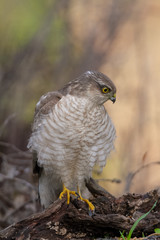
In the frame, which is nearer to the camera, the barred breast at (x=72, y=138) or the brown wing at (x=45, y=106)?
the barred breast at (x=72, y=138)

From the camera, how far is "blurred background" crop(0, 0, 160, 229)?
20.0 ft

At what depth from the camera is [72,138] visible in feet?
12.5

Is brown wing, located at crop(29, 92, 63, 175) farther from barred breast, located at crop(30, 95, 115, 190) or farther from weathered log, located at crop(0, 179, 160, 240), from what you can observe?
weathered log, located at crop(0, 179, 160, 240)

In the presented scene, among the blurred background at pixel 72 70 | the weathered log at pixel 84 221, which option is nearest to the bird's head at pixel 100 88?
the weathered log at pixel 84 221

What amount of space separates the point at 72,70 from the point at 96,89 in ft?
9.03

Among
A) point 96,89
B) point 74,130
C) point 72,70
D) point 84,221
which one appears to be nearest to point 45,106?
point 74,130

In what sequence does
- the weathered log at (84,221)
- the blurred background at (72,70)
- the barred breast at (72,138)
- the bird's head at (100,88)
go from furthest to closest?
the blurred background at (72,70) < the bird's head at (100,88) < the barred breast at (72,138) < the weathered log at (84,221)

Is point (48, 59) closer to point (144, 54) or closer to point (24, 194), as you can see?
point (144, 54)

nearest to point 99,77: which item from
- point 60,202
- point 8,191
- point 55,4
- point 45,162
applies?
point 45,162

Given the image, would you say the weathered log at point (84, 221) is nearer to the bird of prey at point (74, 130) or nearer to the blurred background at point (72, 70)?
the bird of prey at point (74, 130)

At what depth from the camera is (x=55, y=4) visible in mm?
6469

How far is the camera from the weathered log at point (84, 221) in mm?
3221

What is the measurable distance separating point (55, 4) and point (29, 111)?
1.83 metres

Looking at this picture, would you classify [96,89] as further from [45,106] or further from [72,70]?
[72,70]
